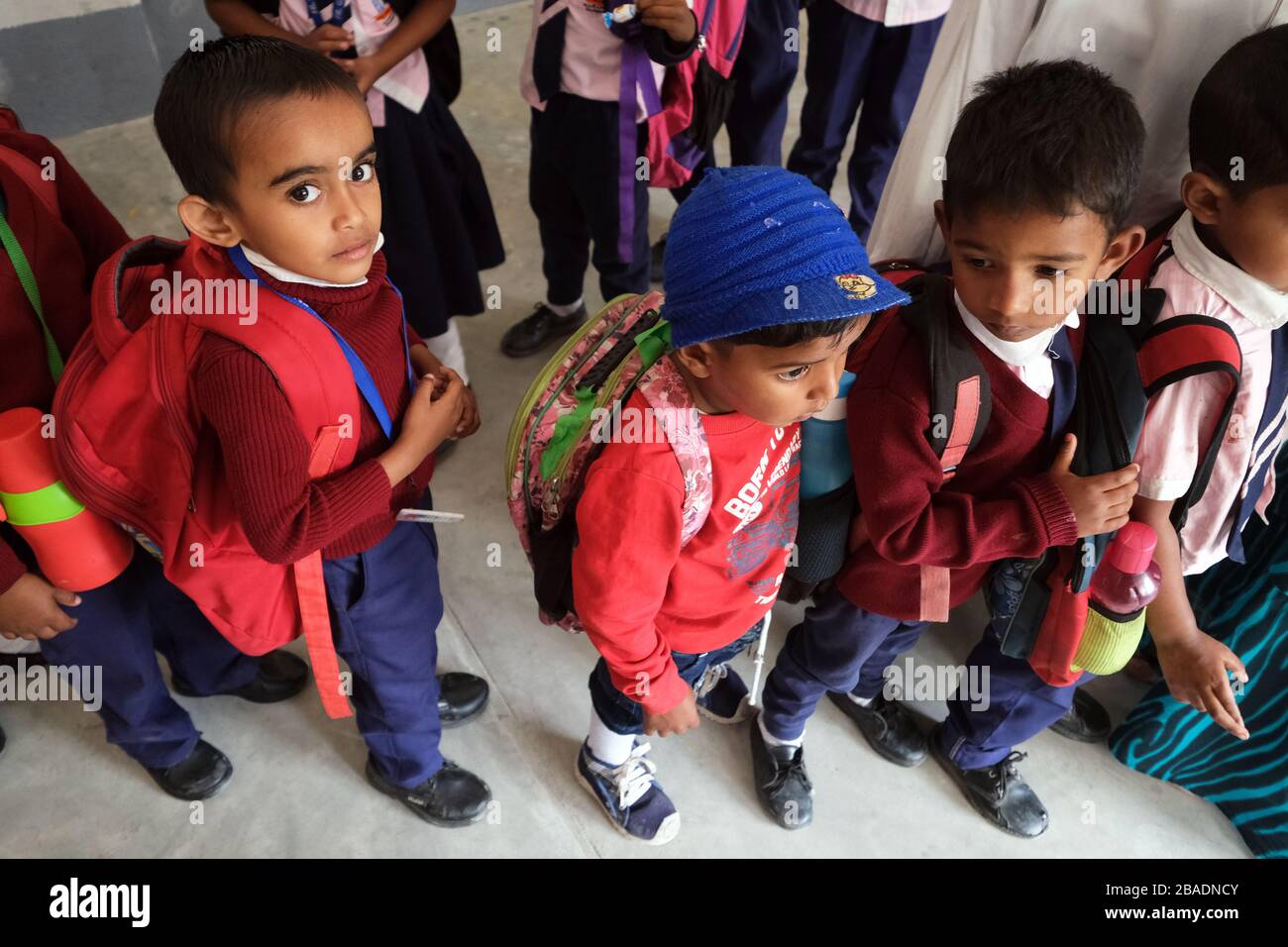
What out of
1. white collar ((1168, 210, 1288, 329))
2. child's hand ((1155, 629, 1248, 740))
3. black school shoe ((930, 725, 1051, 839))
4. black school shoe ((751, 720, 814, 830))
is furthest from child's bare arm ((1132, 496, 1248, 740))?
black school shoe ((751, 720, 814, 830))

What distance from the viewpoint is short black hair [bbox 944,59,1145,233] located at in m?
1.20

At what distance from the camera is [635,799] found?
1.92 m

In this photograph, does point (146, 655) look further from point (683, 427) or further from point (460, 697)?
point (683, 427)

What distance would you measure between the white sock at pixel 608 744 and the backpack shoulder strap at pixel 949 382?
87 centimetres

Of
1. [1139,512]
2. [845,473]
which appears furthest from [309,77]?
[1139,512]

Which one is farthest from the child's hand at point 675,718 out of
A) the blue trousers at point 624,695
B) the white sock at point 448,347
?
the white sock at point 448,347

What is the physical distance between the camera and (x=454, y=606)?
7.66 ft

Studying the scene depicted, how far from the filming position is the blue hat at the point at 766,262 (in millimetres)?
1119

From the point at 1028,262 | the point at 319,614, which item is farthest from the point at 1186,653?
the point at 319,614

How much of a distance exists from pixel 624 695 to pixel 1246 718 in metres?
1.26

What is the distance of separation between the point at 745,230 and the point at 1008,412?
0.49 meters

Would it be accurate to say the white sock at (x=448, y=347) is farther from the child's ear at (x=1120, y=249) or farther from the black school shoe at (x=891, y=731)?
the child's ear at (x=1120, y=249)

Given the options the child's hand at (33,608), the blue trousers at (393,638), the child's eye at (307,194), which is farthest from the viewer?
the blue trousers at (393,638)

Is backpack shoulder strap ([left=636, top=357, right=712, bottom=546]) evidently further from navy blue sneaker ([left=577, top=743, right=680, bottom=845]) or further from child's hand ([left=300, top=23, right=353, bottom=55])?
child's hand ([left=300, top=23, right=353, bottom=55])
